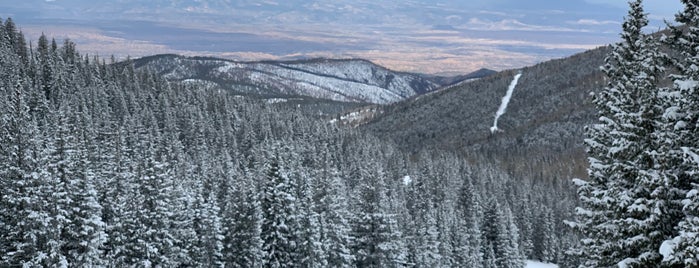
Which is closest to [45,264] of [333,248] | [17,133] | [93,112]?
[17,133]

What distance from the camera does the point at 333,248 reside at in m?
42.8

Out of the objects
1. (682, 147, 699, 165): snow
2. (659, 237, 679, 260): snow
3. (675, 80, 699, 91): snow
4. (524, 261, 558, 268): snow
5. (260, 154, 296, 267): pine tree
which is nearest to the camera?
(659, 237, 679, 260): snow

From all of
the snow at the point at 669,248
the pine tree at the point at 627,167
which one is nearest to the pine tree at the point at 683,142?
the snow at the point at 669,248

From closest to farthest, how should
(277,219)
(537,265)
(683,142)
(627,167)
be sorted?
(683,142), (627,167), (277,219), (537,265)

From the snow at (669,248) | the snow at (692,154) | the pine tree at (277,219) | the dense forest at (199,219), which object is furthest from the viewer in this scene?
the pine tree at (277,219)

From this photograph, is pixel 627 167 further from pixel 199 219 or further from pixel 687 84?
pixel 199 219

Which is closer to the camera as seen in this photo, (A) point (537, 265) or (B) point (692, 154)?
(B) point (692, 154)

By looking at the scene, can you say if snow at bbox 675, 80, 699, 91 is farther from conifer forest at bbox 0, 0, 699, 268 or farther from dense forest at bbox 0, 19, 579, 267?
dense forest at bbox 0, 19, 579, 267

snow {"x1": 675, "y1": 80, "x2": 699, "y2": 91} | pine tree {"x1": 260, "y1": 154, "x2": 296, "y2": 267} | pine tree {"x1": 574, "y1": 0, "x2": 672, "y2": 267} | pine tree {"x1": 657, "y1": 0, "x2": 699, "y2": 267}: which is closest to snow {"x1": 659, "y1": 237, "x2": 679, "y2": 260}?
pine tree {"x1": 657, "y1": 0, "x2": 699, "y2": 267}

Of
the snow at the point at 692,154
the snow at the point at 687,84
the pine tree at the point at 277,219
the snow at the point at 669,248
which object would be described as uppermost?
the snow at the point at 687,84

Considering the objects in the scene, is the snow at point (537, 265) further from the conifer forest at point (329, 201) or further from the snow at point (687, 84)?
the snow at point (687, 84)

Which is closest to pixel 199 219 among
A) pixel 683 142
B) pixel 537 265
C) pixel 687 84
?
pixel 683 142

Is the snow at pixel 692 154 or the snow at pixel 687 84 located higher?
the snow at pixel 687 84

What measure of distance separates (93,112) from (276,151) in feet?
227
